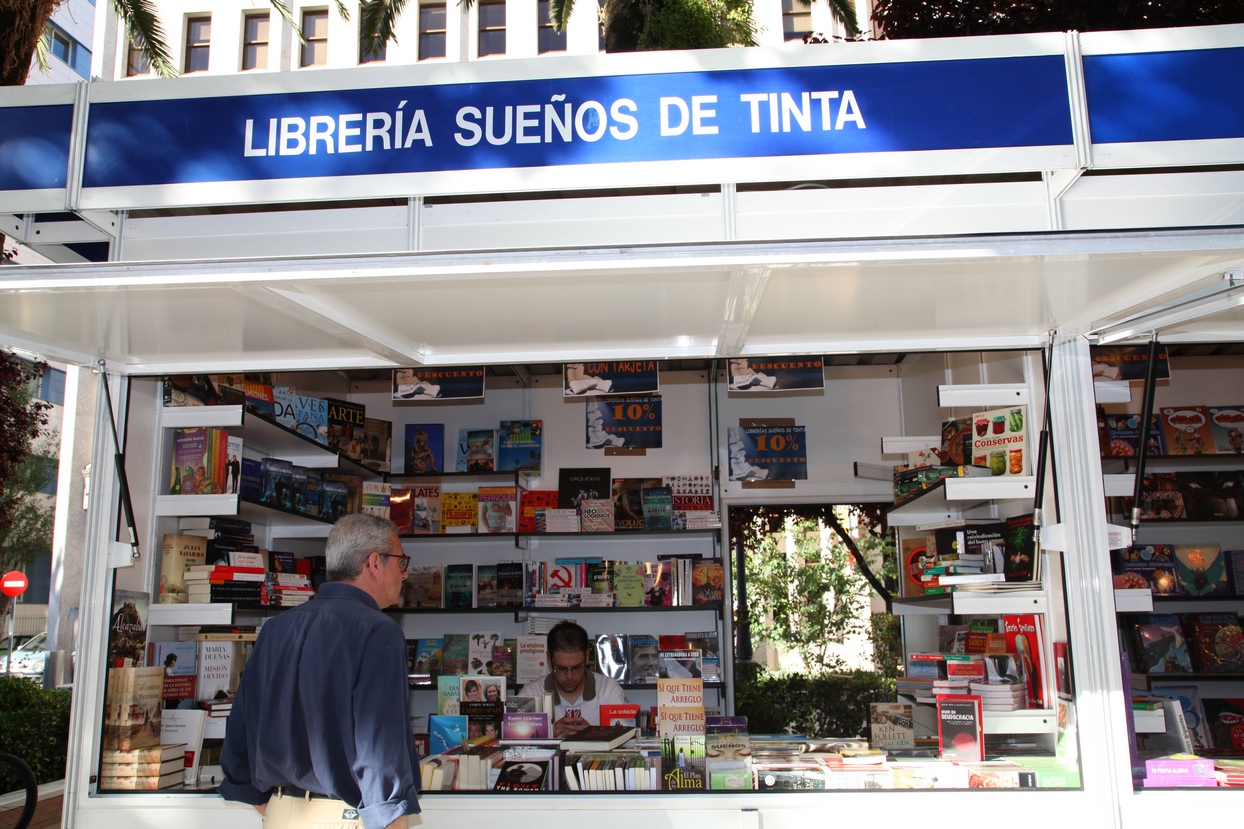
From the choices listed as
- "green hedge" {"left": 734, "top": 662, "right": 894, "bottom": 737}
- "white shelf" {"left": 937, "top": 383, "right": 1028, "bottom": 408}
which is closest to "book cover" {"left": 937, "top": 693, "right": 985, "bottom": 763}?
"white shelf" {"left": 937, "top": 383, "right": 1028, "bottom": 408}

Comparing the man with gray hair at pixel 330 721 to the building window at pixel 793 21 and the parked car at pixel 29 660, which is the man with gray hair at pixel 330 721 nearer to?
the building window at pixel 793 21

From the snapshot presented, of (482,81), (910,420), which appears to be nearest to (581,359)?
(482,81)

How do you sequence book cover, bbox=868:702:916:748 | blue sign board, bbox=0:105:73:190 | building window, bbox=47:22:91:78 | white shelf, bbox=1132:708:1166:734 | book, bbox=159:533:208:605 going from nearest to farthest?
blue sign board, bbox=0:105:73:190 < white shelf, bbox=1132:708:1166:734 < book, bbox=159:533:208:605 < book cover, bbox=868:702:916:748 < building window, bbox=47:22:91:78

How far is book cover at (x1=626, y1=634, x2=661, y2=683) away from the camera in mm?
6328

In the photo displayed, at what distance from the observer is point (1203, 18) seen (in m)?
5.41

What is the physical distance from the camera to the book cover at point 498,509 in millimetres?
6625

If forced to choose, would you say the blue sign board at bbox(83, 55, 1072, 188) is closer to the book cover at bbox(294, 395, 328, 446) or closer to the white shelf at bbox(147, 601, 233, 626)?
the white shelf at bbox(147, 601, 233, 626)

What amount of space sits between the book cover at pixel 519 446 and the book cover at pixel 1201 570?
4.13 meters

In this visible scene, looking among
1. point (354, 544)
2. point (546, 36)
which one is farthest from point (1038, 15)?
point (546, 36)

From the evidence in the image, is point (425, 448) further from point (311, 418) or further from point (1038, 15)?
point (1038, 15)

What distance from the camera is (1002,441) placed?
345 centimetres

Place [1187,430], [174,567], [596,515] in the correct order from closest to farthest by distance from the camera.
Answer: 1. [174,567]
2. [1187,430]
3. [596,515]

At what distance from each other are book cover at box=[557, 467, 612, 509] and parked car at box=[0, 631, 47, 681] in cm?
1159

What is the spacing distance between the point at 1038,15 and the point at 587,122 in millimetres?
4399
